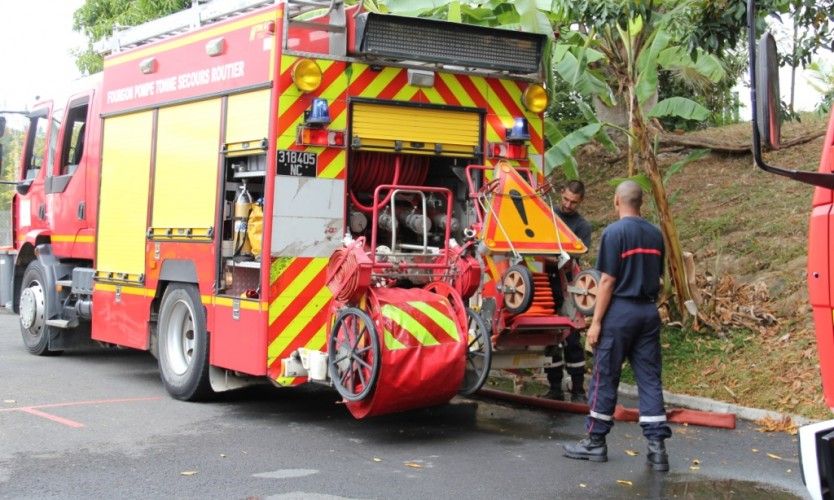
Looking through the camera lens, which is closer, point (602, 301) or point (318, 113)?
point (602, 301)

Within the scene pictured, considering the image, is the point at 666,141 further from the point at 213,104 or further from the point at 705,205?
the point at 213,104

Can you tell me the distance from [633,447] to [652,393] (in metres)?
0.83

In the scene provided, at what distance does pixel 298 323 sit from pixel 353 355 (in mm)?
876

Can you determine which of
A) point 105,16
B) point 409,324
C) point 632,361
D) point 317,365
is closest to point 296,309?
point 317,365

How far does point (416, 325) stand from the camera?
7.49 m

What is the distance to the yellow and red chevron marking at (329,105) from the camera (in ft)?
26.9

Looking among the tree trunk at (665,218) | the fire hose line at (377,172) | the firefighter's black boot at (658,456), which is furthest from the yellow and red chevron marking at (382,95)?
the firefighter's black boot at (658,456)

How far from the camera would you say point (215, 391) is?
9195 millimetres

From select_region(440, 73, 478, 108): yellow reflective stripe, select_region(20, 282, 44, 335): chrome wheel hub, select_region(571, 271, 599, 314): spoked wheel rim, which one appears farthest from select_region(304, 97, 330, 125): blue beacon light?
select_region(20, 282, 44, 335): chrome wheel hub

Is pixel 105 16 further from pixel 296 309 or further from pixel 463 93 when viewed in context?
pixel 296 309

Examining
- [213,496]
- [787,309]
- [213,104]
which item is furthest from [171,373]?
[787,309]

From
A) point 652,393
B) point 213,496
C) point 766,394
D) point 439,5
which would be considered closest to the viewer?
point 213,496

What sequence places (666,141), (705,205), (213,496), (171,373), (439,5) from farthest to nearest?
(666,141), (705,205), (439,5), (171,373), (213,496)

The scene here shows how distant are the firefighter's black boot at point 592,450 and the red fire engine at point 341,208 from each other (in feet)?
2.81
